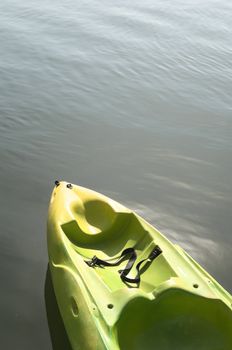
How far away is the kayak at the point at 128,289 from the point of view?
4.91 m

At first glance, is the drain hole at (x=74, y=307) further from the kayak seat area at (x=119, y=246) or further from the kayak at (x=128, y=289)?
the kayak seat area at (x=119, y=246)

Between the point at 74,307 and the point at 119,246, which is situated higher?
the point at 119,246

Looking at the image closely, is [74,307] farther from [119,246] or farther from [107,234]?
[107,234]

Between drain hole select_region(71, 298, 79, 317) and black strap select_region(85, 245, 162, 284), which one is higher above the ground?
black strap select_region(85, 245, 162, 284)

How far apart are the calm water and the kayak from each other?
2.40 ft

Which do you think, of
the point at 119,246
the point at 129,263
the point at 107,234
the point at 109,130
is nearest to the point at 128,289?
the point at 129,263

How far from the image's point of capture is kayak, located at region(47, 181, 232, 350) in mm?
4914

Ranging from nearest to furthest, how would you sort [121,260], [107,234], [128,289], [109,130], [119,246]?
[128,289] → [121,260] → [119,246] → [107,234] → [109,130]

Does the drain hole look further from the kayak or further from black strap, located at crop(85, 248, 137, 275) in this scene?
black strap, located at crop(85, 248, 137, 275)

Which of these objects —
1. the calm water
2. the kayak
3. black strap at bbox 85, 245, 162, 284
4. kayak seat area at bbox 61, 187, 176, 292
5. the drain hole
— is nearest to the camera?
the kayak

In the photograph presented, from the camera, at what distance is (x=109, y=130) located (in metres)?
10.1

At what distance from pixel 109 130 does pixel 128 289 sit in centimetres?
552

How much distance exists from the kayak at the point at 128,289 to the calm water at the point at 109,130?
731mm

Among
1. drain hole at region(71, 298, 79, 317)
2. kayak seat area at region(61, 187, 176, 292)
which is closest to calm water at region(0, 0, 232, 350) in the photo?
drain hole at region(71, 298, 79, 317)
